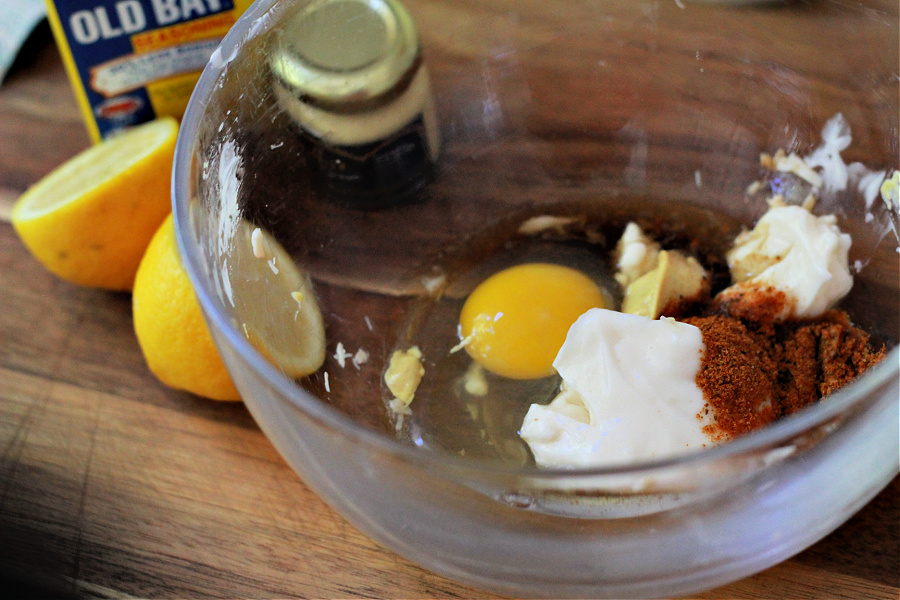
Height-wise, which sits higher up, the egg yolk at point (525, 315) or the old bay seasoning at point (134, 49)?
the old bay seasoning at point (134, 49)

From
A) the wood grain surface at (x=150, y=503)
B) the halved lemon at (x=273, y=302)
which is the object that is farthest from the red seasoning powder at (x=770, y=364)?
the halved lemon at (x=273, y=302)

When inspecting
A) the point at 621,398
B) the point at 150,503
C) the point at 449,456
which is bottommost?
the point at 150,503

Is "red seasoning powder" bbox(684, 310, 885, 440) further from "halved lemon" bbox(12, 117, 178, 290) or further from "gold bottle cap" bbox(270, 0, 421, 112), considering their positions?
"halved lemon" bbox(12, 117, 178, 290)

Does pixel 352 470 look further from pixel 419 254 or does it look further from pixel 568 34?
pixel 568 34

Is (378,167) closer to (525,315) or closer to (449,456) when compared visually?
(525,315)

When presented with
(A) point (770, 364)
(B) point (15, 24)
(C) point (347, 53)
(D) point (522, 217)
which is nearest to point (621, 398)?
(A) point (770, 364)

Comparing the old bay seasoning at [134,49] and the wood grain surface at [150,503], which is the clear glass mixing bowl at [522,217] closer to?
the wood grain surface at [150,503]

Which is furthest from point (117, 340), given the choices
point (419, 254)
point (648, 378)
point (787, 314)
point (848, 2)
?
point (848, 2)

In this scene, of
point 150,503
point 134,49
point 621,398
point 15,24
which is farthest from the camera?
point 15,24
